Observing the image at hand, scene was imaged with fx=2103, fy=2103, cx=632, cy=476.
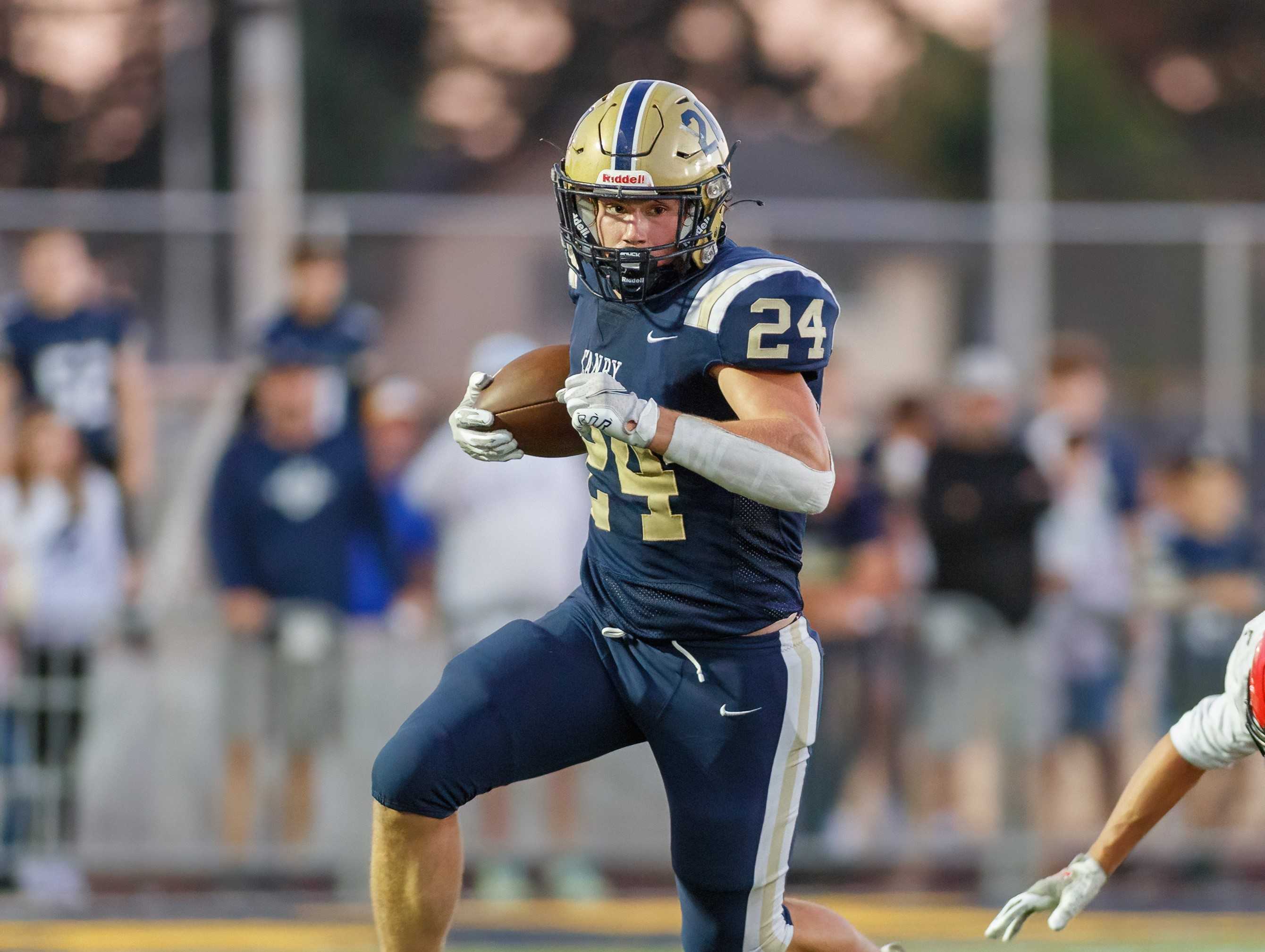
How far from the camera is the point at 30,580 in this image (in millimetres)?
7258

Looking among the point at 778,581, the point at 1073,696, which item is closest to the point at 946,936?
the point at 1073,696

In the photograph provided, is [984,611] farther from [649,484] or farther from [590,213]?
[590,213]

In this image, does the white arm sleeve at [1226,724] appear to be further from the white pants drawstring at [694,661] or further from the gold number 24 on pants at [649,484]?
the gold number 24 on pants at [649,484]

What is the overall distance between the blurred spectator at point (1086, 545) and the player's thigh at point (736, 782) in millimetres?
3377

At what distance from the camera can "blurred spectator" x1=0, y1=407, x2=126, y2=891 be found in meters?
7.20

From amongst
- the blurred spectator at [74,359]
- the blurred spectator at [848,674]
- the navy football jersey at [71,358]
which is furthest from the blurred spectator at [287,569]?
the blurred spectator at [848,674]

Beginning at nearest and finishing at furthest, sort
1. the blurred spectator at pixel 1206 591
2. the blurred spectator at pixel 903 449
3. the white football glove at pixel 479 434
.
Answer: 1. the white football glove at pixel 479 434
2. the blurred spectator at pixel 1206 591
3. the blurred spectator at pixel 903 449

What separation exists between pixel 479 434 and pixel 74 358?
363 cm

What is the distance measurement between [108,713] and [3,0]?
11296 millimetres

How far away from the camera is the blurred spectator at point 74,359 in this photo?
7.66 m

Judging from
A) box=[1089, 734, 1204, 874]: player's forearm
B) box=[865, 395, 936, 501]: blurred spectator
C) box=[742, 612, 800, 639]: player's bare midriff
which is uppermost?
box=[865, 395, 936, 501]: blurred spectator

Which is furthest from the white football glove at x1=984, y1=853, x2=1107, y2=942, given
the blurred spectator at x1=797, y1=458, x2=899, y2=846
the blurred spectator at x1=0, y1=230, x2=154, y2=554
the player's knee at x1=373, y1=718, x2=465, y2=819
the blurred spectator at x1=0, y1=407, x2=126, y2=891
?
the blurred spectator at x1=0, y1=230, x2=154, y2=554

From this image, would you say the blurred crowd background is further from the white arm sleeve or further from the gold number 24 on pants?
the white arm sleeve

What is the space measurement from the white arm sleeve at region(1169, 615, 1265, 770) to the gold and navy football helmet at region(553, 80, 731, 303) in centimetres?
131
